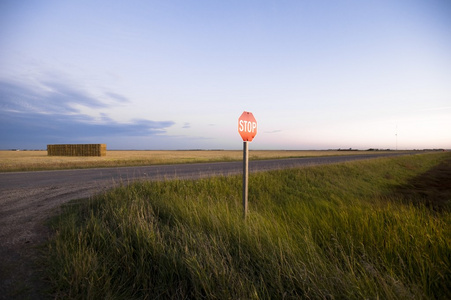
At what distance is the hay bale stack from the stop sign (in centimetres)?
4700

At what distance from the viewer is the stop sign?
4480 millimetres

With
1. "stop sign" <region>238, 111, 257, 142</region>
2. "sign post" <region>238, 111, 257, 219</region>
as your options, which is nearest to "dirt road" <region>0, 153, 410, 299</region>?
"sign post" <region>238, 111, 257, 219</region>

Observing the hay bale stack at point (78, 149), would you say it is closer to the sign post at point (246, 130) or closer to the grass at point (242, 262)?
the grass at point (242, 262)

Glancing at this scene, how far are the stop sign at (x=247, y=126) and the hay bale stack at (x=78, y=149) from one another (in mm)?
47000

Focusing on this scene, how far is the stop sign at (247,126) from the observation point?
4.48 metres

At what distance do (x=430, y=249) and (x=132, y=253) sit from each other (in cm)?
418

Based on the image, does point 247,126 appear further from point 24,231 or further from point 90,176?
point 90,176

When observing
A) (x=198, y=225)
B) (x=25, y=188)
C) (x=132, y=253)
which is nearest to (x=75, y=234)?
(x=132, y=253)

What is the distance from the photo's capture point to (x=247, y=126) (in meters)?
4.68

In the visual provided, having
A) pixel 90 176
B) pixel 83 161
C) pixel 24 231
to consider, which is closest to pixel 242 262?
pixel 24 231

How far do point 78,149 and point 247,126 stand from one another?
51.8 m

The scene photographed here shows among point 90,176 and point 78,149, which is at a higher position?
point 78,149

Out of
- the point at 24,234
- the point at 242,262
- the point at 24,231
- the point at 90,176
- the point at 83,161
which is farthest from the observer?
the point at 83,161

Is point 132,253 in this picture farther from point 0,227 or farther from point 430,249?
point 430,249
